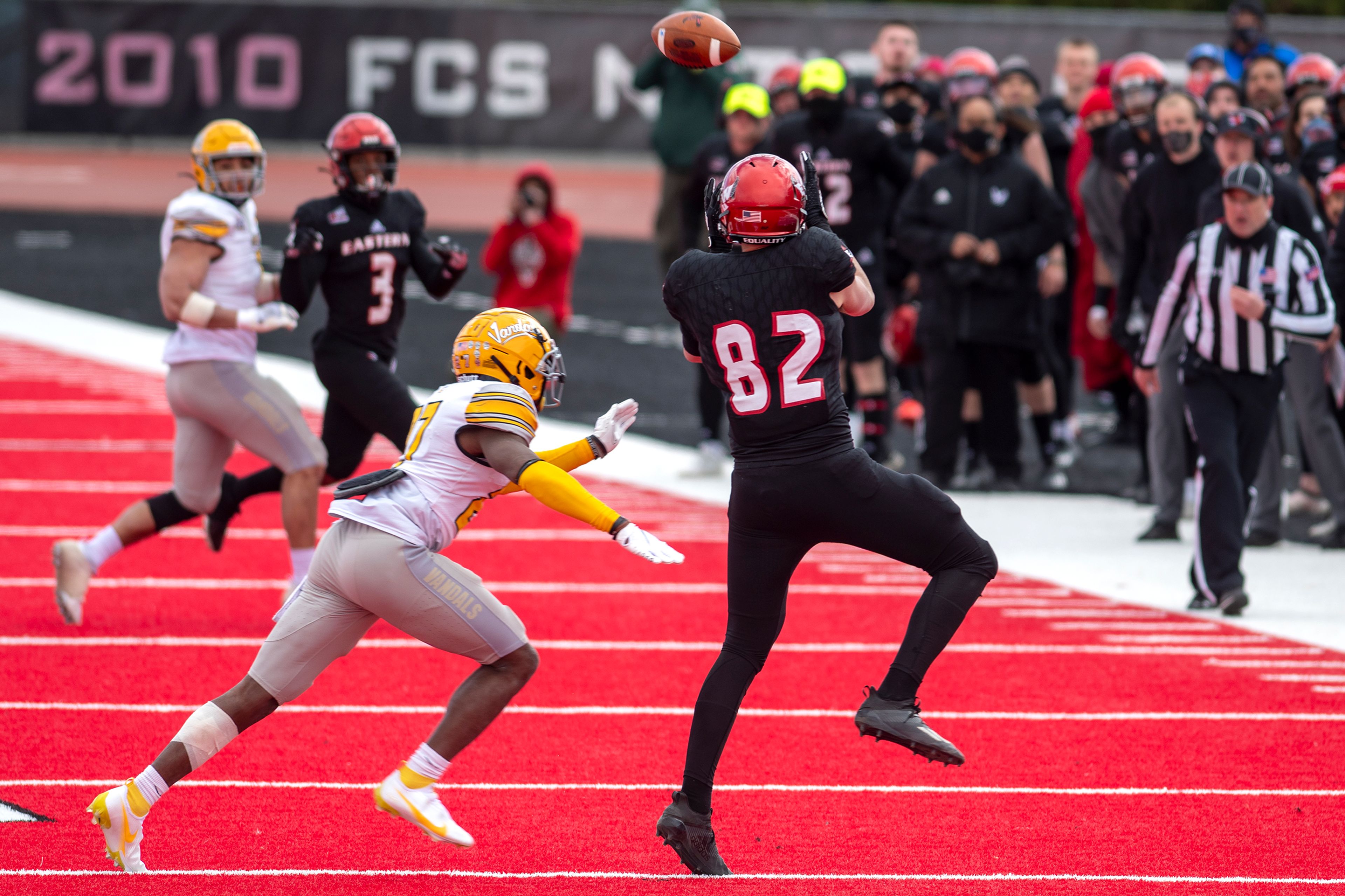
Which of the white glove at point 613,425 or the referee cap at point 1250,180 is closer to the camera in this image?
the white glove at point 613,425

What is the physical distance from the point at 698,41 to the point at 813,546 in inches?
71.9

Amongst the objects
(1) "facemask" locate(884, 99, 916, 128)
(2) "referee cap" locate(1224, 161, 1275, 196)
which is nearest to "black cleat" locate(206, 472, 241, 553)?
(2) "referee cap" locate(1224, 161, 1275, 196)

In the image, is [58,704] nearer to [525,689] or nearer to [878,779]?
[525,689]

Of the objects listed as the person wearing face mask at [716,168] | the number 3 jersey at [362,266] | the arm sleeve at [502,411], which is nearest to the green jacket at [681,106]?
the person wearing face mask at [716,168]

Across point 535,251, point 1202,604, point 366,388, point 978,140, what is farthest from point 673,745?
point 535,251

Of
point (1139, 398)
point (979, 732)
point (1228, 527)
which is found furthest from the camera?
point (1139, 398)

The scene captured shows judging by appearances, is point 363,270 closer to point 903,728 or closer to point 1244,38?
point 903,728

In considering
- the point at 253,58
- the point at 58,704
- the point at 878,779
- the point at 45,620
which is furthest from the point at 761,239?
the point at 253,58

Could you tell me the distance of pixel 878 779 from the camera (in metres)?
5.87

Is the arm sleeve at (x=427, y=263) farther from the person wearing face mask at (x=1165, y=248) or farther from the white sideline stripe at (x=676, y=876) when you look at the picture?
the person wearing face mask at (x=1165, y=248)

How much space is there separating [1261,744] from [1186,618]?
6.15 feet

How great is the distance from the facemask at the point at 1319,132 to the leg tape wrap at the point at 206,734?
7.52 meters

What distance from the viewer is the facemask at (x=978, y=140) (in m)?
10.3

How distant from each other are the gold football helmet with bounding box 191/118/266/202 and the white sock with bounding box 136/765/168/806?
333 cm
